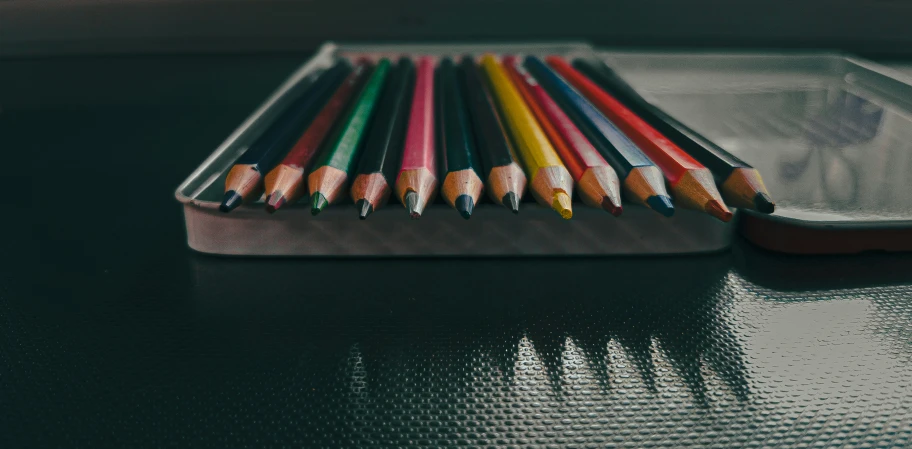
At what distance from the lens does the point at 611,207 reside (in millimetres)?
345

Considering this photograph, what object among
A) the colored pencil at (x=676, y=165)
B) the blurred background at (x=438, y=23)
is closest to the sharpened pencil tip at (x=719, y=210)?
the colored pencil at (x=676, y=165)

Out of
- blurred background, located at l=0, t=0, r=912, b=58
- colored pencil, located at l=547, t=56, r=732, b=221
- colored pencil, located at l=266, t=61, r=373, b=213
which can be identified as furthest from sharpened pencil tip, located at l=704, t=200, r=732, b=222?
blurred background, located at l=0, t=0, r=912, b=58

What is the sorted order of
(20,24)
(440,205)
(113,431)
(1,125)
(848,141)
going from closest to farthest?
(113,431)
(440,205)
(848,141)
(1,125)
(20,24)

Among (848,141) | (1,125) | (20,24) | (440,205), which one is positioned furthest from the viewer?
(20,24)

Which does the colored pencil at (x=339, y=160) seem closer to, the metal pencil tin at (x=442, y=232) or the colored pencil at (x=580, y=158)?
the metal pencil tin at (x=442, y=232)

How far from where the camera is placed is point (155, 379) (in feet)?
0.99

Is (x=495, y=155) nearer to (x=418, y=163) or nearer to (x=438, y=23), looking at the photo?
(x=418, y=163)

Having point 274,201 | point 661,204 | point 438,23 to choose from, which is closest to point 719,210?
point 661,204

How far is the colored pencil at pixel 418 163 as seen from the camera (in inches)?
14.2

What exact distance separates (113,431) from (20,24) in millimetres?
853

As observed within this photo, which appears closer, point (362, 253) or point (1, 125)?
point (362, 253)

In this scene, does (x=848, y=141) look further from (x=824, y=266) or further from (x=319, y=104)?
(x=319, y=104)

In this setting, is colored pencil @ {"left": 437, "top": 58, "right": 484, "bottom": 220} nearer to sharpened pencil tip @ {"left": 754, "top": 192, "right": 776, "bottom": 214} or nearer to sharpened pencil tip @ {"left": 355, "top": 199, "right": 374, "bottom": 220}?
sharpened pencil tip @ {"left": 355, "top": 199, "right": 374, "bottom": 220}

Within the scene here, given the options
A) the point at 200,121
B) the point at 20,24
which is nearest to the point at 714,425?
the point at 200,121
